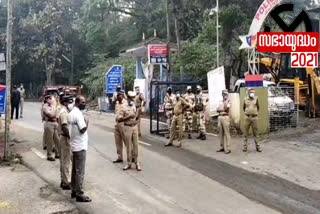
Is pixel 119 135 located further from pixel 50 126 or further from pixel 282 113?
pixel 282 113

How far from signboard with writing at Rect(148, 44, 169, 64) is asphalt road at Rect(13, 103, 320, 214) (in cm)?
1089

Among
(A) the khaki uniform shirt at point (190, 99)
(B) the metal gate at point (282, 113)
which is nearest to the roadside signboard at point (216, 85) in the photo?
(B) the metal gate at point (282, 113)

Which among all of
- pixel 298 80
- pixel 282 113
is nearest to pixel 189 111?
pixel 282 113

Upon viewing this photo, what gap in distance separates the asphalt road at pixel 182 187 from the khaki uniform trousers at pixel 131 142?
0.38 m

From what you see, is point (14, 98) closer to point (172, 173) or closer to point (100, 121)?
point (100, 121)

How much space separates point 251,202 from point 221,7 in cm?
1637

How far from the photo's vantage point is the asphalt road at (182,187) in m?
8.24

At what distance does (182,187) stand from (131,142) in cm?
216

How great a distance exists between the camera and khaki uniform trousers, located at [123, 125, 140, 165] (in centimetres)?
1123

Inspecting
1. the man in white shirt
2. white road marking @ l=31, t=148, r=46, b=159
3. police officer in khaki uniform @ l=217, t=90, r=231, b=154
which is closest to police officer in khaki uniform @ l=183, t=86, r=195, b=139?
police officer in khaki uniform @ l=217, t=90, r=231, b=154

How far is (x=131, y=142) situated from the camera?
1129cm

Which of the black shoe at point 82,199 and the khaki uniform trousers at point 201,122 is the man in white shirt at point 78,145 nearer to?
the black shoe at point 82,199

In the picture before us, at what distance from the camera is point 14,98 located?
2327 centimetres

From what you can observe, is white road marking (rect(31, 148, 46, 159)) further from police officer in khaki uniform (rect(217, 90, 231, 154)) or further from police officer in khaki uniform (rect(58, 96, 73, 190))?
police officer in khaki uniform (rect(217, 90, 231, 154))
